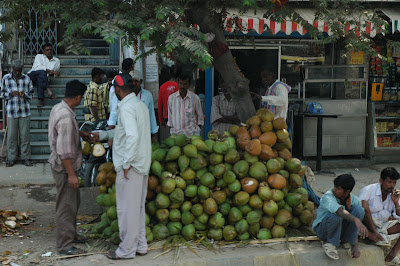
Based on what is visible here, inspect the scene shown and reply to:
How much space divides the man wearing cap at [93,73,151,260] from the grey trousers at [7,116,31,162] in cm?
510

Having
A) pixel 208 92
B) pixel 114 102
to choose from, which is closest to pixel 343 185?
pixel 114 102

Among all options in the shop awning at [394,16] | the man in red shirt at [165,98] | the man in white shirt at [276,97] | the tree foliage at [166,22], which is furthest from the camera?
→ the shop awning at [394,16]

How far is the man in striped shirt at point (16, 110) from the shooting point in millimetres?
9438

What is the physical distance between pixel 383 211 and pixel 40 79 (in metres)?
7.69

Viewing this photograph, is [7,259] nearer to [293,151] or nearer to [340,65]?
[293,151]

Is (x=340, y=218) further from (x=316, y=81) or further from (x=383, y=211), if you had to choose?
(x=316, y=81)

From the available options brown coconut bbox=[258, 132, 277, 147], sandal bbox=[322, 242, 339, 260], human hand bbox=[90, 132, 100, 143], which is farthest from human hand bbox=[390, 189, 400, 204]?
human hand bbox=[90, 132, 100, 143]

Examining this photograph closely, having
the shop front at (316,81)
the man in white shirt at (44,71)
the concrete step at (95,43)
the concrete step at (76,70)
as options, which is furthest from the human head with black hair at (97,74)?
the concrete step at (95,43)

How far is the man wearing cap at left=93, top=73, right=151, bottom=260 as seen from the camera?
4938mm

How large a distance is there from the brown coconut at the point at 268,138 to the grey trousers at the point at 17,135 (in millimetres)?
5545

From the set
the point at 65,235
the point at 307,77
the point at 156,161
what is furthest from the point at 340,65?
the point at 65,235

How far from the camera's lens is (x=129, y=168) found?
4.99m

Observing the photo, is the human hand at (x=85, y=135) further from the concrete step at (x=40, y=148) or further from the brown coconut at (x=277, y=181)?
the concrete step at (x=40, y=148)

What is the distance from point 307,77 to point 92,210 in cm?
567
